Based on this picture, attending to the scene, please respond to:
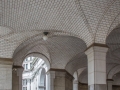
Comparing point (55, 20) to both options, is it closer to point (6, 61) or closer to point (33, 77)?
point (6, 61)

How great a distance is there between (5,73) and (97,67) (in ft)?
19.3

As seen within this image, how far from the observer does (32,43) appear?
57.1 feet

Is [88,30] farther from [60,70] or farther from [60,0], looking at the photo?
[60,70]

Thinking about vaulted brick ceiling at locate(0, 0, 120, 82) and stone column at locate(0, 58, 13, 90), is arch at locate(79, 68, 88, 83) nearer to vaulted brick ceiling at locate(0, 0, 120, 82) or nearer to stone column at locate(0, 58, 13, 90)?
vaulted brick ceiling at locate(0, 0, 120, 82)

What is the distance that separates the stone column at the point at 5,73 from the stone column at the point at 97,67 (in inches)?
208

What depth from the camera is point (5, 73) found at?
1536 cm

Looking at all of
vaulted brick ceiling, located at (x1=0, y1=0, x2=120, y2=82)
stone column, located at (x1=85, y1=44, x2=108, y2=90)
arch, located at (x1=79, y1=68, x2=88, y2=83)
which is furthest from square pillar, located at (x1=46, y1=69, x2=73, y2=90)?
arch, located at (x1=79, y1=68, x2=88, y2=83)

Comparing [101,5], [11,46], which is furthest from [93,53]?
[11,46]

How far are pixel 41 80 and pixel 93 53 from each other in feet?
70.2

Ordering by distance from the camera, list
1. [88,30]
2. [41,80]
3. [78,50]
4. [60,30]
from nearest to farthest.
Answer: [88,30] < [60,30] < [78,50] < [41,80]

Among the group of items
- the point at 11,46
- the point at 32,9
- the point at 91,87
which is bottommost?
the point at 91,87

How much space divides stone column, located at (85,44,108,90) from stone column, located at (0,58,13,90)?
5271mm

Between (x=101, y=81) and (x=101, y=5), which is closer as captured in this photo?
(x=101, y=5)

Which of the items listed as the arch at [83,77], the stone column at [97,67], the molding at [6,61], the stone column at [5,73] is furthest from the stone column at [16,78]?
the arch at [83,77]
